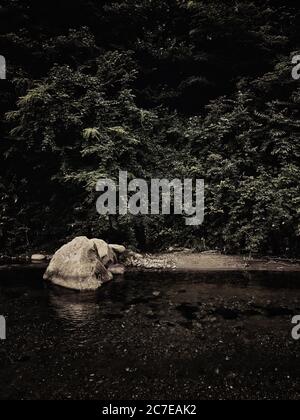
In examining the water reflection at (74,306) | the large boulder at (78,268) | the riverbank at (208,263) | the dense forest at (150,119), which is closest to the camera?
the water reflection at (74,306)

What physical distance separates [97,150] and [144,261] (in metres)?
3.92

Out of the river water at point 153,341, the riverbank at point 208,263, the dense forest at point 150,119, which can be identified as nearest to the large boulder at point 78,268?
the river water at point 153,341

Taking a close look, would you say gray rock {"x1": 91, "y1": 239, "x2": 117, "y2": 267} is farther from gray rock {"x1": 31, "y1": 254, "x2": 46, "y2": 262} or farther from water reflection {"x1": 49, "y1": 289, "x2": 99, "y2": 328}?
gray rock {"x1": 31, "y1": 254, "x2": 46, "y2": 262}

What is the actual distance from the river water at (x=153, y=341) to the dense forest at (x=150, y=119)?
3199 mm

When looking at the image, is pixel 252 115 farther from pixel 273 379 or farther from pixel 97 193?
pixel 273 379

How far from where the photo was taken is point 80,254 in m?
9.05

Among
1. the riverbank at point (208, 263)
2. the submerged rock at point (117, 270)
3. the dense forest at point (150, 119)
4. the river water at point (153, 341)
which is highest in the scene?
the dense forest at point (150, 119)

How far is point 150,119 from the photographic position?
13617mm

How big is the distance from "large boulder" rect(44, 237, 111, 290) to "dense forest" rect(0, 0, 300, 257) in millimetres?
2133

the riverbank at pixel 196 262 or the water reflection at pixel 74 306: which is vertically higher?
the riverbank at pixel 196 262

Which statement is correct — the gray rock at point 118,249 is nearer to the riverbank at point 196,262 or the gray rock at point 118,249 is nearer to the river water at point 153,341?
the riverbank at point 196,262

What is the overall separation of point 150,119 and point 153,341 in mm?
9456

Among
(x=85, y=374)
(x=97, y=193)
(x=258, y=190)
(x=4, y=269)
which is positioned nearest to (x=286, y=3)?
(x=258, y=190)

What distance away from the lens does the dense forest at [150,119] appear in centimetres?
1167
